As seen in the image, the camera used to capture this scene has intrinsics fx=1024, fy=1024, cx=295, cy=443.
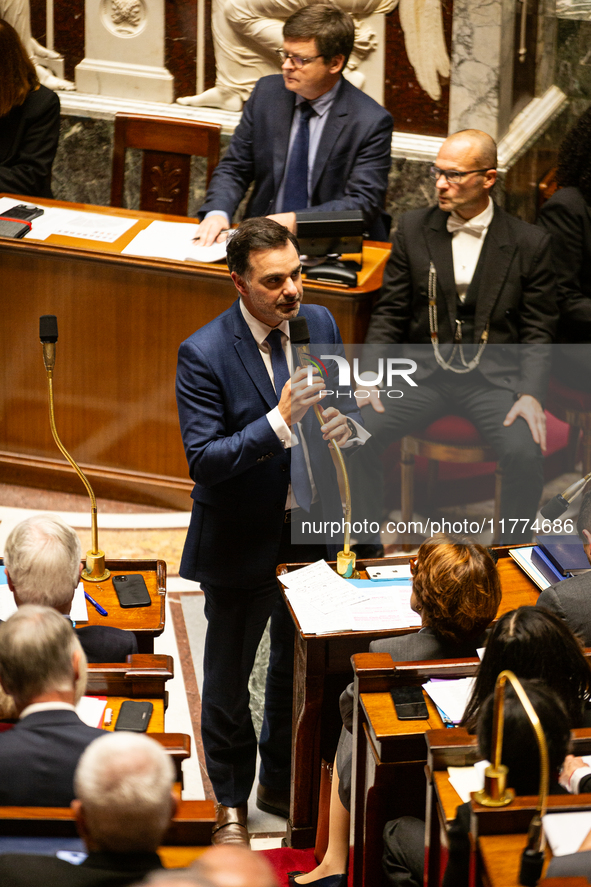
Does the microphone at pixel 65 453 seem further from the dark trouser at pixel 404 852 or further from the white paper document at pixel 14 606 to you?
the dark trouser at pixel 404 852

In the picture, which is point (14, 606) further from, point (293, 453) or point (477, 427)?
point (477, 427)

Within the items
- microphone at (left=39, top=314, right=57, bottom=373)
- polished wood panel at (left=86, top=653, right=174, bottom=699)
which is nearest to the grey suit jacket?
polished wood panel at (left=86, top=653, right=174, bottom=699)

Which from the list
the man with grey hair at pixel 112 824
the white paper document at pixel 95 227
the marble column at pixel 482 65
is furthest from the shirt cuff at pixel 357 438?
the marble column at pixel 482 65

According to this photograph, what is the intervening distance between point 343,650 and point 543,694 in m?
0.97

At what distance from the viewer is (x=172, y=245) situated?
4594 millimetres

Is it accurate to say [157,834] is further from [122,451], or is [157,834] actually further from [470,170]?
[122,451]

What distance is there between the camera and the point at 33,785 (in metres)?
1.84

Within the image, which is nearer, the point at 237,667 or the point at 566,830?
the point at 566,830

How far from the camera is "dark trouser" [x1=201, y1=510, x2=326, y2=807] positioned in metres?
3.00

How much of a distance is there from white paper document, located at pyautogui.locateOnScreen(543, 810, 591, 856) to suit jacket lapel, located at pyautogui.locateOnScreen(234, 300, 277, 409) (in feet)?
4.81

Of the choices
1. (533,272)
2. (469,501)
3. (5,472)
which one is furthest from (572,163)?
(5,472)

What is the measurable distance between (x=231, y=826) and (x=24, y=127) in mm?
3550

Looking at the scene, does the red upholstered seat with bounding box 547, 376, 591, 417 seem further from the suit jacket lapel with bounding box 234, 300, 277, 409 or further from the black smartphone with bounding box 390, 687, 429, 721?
the black smartphone with bounding box 390, 687, 429, 721

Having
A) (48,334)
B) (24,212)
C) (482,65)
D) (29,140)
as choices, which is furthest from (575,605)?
(482,65)
